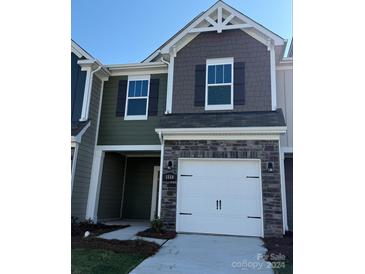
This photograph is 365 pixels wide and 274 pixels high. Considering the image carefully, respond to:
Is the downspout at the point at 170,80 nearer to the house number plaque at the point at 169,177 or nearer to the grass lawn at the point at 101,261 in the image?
the house number plaque at the point at 169,177

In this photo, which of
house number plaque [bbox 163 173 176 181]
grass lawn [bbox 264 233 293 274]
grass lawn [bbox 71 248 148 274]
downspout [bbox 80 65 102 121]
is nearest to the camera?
grass lawn [bbox 71 248 148 274]

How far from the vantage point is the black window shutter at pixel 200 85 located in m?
9.18

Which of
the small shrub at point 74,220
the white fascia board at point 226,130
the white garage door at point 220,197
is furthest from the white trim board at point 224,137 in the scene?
the small shrub at point 74,220

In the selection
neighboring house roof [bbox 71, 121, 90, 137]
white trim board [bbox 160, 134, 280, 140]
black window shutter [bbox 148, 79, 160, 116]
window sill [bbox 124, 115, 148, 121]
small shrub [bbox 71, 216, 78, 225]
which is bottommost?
small shrub [bbox 71, 216, 78, 225]

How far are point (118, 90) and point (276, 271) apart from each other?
796 centimetres

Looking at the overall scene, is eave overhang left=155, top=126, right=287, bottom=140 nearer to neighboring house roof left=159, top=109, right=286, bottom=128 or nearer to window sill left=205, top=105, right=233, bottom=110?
neighboring house roof left=159, top=109, right=286, bottom=128

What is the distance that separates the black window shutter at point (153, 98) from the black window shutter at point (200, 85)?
1585 mm

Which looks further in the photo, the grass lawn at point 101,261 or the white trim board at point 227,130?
the white trim board at point 227,130

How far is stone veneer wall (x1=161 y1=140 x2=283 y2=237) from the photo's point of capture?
752 centimetres

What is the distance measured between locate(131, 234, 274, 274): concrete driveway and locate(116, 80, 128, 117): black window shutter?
5.00 m

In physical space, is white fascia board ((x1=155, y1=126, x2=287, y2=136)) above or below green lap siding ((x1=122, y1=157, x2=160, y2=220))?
above

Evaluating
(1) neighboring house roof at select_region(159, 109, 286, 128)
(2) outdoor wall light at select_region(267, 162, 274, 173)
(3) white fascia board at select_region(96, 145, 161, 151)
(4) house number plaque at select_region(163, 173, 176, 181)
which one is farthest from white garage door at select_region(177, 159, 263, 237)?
(3) white fascia board at select_region(96, 145, 161, 151)

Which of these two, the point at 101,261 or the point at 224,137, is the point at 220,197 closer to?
the point at 224,137
